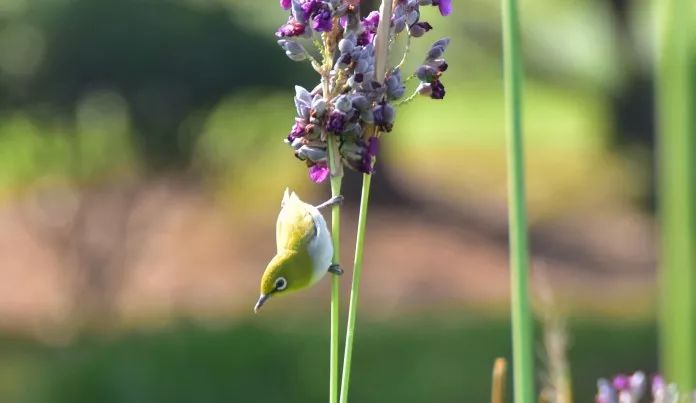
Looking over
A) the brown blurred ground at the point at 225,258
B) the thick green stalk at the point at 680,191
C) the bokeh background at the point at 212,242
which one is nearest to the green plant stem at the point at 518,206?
the thick green stalk at the point at 680,191

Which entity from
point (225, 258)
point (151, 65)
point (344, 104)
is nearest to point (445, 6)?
point (344, 104)

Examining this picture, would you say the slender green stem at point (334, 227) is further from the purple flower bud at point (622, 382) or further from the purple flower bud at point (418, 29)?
the purple flower bud at point (622, 382)

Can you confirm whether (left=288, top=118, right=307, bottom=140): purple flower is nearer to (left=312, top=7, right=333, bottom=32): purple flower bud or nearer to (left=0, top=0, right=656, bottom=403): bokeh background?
(left=312, top=7, right=333, bottom=32): purple flower bud

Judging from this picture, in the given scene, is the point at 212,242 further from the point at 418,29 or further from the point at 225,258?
the point at 418,29

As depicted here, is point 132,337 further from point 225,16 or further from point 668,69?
point 668,69

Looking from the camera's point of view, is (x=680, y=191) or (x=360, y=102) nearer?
(x=680, y=191)

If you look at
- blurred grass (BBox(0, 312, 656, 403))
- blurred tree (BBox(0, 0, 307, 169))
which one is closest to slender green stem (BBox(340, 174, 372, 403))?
blurred grass (BBox(0, 312, 656, 403))

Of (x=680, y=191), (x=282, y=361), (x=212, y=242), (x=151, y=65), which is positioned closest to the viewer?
(x=680, y=191)
